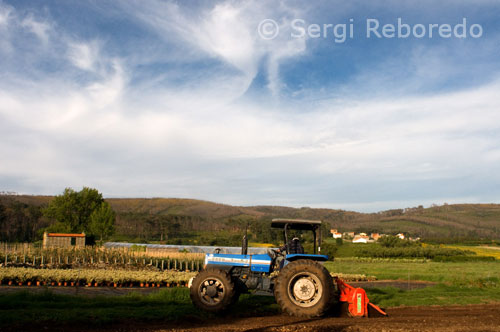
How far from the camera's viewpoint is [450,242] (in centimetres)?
7550

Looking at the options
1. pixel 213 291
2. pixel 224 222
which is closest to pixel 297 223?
pixel 213 291

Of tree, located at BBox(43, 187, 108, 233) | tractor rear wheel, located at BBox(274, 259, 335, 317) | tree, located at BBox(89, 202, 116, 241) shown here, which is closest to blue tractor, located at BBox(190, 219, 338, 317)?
tractor rear wheel, located at BBox(274, 259, 335, 317)

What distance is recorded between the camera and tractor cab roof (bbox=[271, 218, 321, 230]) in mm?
9633

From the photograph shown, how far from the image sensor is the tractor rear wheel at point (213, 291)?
9211 millimetres

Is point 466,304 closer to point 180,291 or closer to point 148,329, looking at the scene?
point 180,291

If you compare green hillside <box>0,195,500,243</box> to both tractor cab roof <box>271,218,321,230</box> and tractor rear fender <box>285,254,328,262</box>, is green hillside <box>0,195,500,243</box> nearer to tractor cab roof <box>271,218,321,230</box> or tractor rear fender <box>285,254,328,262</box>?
tractor cab roof <box>271,218,321,230</box>

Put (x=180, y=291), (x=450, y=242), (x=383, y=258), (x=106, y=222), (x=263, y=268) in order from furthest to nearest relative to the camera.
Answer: (x=450, y=242) < (x=383, y=258) < (x=106, y=222) < (x=180, y=291) < (x=263, y=268)

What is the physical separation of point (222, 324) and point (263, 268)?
2.14 metres

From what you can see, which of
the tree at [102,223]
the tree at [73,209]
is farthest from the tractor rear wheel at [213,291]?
the tree at [73,209]

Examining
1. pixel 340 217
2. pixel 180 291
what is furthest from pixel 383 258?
pixel 340 217

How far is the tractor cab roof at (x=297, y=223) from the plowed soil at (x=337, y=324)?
2.07m

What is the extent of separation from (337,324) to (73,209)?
4714 cm

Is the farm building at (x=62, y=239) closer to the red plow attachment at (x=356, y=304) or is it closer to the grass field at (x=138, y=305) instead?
the grass field at (x=138, y=305)

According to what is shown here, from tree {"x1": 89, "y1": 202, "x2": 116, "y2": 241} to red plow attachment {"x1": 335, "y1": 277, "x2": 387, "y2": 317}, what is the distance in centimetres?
4025
